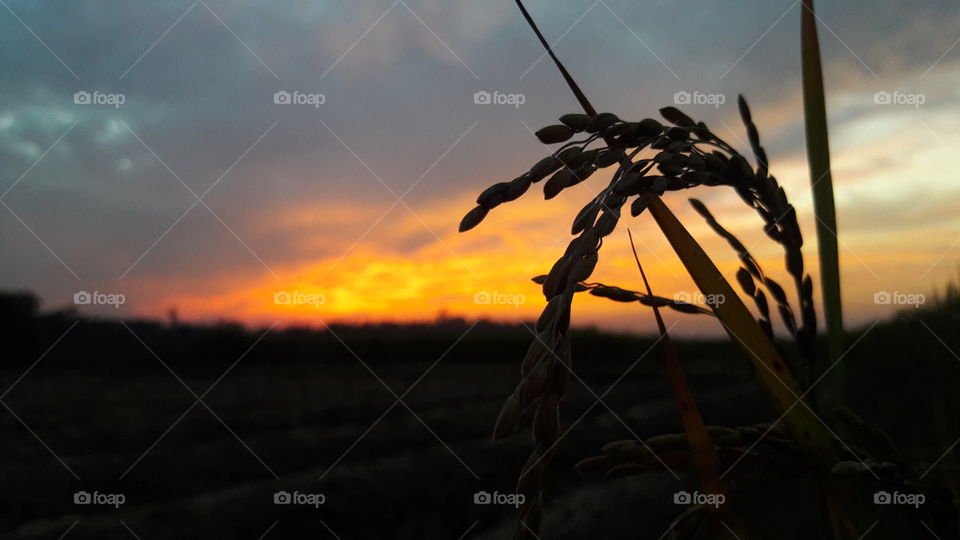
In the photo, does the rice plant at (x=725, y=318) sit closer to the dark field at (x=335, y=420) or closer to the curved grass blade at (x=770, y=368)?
the curved grass blade at (x=770, y=368)

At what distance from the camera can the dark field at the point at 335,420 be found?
691mm

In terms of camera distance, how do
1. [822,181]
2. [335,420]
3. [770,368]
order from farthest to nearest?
[335,420] → [822,181] → [770,368]

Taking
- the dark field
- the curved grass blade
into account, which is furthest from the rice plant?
the dark field

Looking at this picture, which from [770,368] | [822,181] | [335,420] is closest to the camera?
[770,368]

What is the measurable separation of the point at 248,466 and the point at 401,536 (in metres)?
0.17

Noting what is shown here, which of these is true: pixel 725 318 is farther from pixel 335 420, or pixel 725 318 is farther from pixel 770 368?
pixel 335 420

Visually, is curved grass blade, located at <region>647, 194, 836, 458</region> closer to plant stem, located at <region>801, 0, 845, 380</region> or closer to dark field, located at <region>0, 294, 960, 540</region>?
plant stem, located at <region>801, 0, 845, 380</region>

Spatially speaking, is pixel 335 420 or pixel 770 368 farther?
pixel 335 420

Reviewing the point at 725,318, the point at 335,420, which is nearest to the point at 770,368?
the point at 725,318

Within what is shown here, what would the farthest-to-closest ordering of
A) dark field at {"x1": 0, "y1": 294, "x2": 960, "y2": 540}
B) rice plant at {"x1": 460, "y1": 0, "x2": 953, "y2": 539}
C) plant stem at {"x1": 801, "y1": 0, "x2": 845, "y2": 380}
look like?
dark field at {"x1": 0, "y1": 294, "x2": 960, "y2": 540} → plant stem at {"x1": 801, "y1": 0, "x2": 845, "y2": 380} → rice plant at {"x1": 460, "y1": 0, "x2": 953, "y2": 539}

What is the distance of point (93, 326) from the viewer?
0.75 m

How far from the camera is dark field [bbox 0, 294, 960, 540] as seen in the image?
691 mm

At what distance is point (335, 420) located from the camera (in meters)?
0.76

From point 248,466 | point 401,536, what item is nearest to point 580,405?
point 401,536
